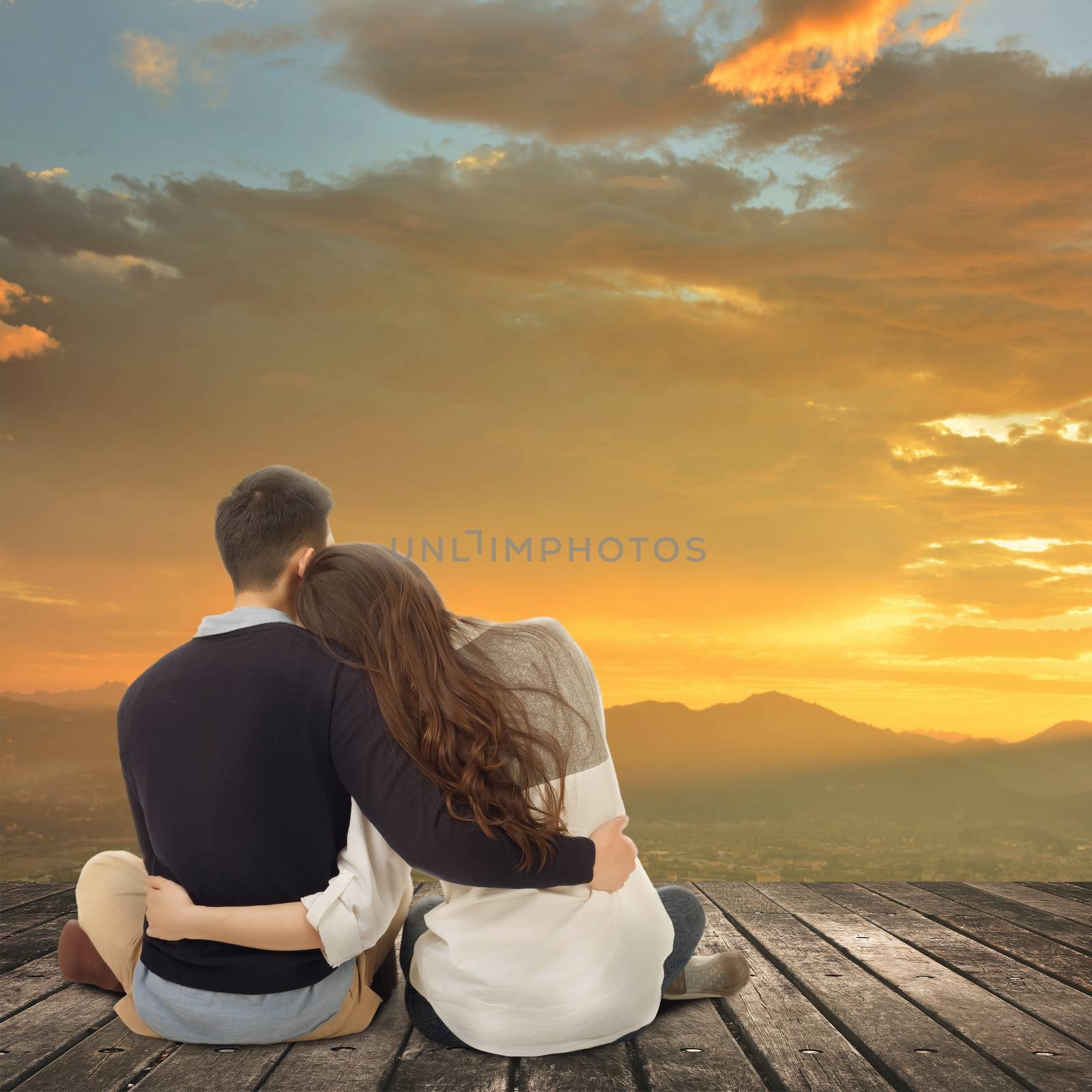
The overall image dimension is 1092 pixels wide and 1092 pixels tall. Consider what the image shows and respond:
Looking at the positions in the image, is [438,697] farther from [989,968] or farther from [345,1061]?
[989,968]

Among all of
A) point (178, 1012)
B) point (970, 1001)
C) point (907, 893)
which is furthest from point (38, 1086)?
point (907, 893)

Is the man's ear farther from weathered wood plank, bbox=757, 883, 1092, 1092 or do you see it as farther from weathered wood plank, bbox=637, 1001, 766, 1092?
weathered wood plank, bbox=757, 883, 1092, 1092

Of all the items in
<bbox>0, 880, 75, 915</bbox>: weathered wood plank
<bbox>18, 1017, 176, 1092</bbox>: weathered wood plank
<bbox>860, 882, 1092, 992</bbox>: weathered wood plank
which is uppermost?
<bbox>0, 880, 75, 915</bbox>: weathered wood plank

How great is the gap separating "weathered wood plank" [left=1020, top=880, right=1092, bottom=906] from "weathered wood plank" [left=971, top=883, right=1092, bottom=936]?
0.03 metres

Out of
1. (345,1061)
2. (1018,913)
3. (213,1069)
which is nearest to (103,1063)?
(213,1069)

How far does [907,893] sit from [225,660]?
281 cm

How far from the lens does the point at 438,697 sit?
168cm

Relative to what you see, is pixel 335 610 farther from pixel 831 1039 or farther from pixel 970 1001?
pixel 970 1001

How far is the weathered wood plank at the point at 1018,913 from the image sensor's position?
2955mm

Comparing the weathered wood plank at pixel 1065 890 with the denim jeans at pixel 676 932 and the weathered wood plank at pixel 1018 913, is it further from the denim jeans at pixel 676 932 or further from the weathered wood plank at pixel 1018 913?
the denim jeans at pixel 676 932

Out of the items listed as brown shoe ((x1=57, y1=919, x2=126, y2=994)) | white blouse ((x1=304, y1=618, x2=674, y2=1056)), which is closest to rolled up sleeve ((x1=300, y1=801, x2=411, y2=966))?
white blouse ((x1=304, y1=618, x2=674, y2=1056))

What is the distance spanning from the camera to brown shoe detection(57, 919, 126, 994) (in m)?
2.27

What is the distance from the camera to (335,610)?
5.83 ft

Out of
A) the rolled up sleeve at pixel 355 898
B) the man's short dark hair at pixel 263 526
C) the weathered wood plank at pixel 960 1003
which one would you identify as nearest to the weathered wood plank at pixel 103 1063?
the rolled up sleeve at pixel 355 898
